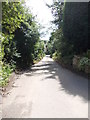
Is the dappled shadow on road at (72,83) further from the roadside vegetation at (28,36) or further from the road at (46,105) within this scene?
the roadside vegetation at (28,36)

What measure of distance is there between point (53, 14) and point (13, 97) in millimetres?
20753

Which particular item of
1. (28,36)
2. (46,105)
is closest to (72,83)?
(46,105)

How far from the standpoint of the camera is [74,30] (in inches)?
546

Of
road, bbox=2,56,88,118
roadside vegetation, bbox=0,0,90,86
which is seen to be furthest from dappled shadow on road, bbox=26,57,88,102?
roadside vegetation, bbox=0,0,90,86

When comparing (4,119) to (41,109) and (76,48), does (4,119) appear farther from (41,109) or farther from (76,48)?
(76,48)

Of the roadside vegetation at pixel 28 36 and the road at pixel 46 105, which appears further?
the roadside vegetation at pixel 28 36

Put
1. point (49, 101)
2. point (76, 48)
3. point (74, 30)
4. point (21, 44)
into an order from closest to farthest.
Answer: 1. point (49, 101)
2. point (74, 30)
3. point (76, 48)
4. point (21, 44)

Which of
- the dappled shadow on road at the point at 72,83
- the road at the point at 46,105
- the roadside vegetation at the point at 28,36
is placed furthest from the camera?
the dappled shadow on road at the point at 72,83

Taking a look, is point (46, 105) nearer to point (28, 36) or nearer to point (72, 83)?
point (72, 83)

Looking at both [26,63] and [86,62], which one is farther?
[26,63]

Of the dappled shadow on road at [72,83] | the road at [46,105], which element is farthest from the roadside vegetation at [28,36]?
the road at [46,105]

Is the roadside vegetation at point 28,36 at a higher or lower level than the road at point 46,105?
higher

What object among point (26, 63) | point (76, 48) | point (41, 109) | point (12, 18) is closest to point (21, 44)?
point (26, 63)

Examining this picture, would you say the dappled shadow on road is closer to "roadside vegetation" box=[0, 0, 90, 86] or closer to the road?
the road
